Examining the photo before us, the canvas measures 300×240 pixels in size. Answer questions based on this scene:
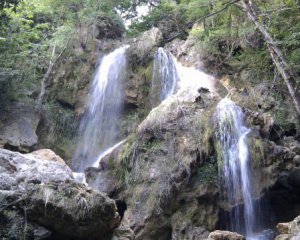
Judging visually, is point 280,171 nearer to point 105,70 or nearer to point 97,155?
point 97,155

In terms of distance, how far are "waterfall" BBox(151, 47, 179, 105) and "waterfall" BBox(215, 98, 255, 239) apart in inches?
149

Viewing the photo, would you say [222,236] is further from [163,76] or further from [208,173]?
[163,76]

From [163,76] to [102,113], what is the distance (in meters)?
2.95

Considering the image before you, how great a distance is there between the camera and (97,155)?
14.1 meters

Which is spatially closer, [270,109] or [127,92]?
[270,109]

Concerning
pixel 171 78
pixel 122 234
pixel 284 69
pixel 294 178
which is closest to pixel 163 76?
pixel 171 78

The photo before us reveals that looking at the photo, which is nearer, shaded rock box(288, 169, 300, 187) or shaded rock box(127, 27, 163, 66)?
shaded rock box(288, 169, 300, 187)

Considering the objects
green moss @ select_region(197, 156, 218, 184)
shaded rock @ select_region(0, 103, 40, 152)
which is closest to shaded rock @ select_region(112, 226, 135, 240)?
green moss @ select_region(197, 156, 218, 184)

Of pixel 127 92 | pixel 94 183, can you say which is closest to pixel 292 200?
pixel 94 183

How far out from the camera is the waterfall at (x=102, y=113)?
14.4m

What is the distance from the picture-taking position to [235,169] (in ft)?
34.6

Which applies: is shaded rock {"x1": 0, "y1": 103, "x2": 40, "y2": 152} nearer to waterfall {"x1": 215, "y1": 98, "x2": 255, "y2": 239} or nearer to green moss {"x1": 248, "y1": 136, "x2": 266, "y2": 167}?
waterfall {"x1": 215, "y1": 98, "x2": 255, "y2": 239}

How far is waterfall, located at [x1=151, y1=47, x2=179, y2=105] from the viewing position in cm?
1455

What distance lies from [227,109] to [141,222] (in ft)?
14.2
